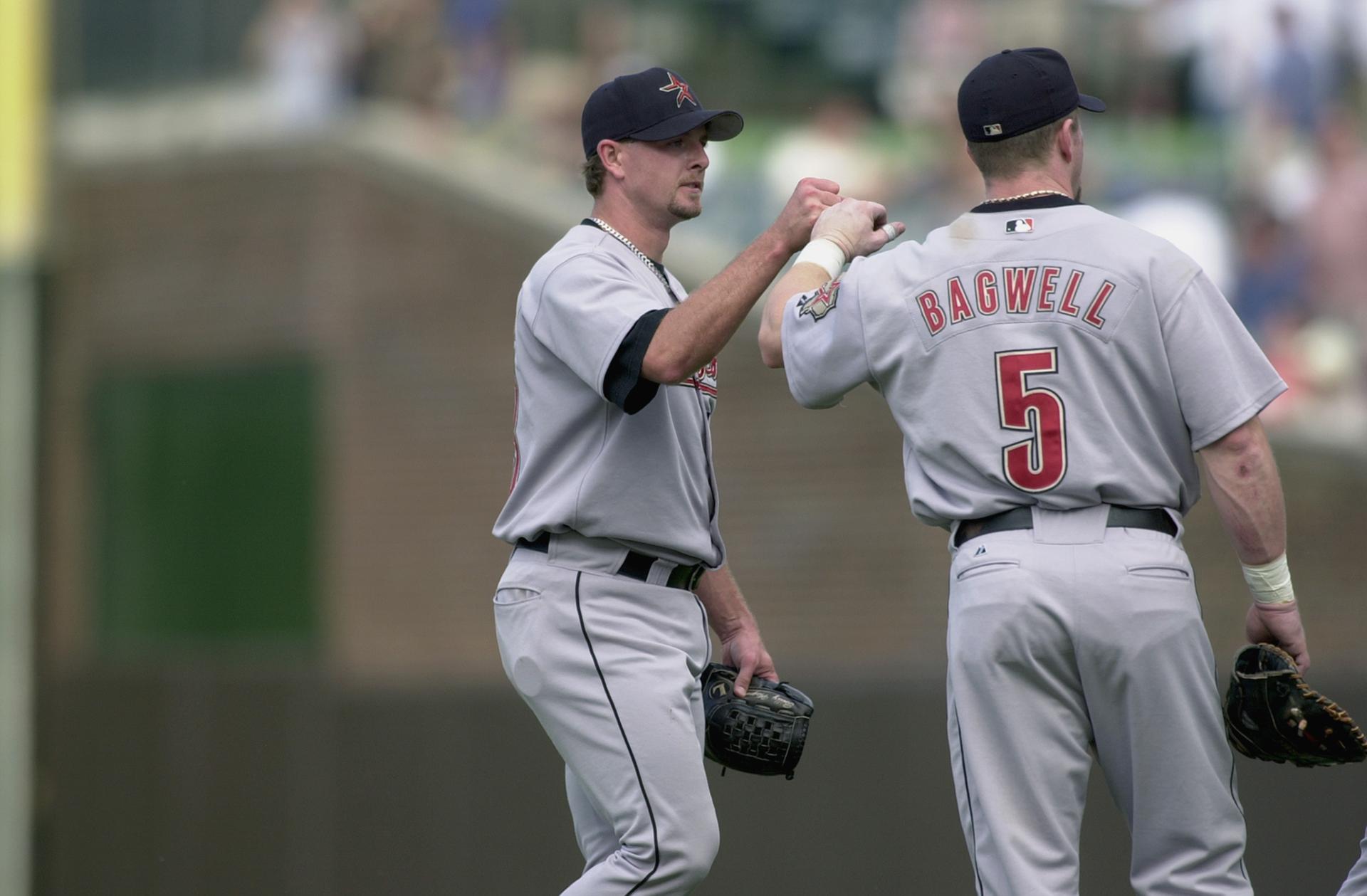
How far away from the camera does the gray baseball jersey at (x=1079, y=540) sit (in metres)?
3.34

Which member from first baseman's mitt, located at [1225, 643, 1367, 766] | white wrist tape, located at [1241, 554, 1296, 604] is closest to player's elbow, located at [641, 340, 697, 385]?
white wrist tape, located at [1241, 554, 1296, 604]

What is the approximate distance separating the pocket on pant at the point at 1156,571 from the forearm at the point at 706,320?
3.13ft

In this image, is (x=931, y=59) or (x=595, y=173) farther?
(x=931, y=59)

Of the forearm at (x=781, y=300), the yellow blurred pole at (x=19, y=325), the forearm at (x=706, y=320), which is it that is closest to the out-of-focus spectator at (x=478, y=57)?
the yellow blurred pole at (x=19, y=325)

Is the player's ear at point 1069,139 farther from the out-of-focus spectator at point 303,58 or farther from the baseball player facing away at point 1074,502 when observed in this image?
the out-of-focus spectator at point 303,58

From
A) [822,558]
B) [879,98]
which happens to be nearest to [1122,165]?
[879,98]

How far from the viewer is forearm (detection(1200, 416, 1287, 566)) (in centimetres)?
337

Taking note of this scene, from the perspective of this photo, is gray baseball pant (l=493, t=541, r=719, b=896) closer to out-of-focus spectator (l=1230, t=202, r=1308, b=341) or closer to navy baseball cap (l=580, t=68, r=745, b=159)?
navy baseball cap (l=580, t=68, r=745, b=159)

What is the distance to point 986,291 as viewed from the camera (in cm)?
343

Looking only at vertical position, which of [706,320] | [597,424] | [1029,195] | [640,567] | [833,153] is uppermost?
[833,153]

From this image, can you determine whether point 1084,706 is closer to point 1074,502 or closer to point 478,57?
point 1074,502

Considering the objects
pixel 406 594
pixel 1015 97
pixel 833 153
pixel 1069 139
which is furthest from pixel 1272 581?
pixel 406 594

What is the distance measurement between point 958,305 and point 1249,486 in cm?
69

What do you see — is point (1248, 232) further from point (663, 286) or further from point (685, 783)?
point (685, 783)
